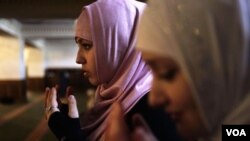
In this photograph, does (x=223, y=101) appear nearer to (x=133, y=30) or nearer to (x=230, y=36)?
(x=230, y=36)

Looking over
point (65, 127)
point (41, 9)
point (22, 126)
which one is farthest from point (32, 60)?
point (65, 127)

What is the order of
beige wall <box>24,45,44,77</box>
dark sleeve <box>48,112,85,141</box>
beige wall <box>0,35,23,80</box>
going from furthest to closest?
1. beige wall <box>24,45,44,77</box>
2. beige wall <box>0,35,23,80</box>
3. dark sleeve <box>48,112,85,141</box>

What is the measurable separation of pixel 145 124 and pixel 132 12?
1.22ft

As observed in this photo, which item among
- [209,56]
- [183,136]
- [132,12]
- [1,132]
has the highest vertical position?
[132,12]

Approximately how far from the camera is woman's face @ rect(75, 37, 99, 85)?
85 cm

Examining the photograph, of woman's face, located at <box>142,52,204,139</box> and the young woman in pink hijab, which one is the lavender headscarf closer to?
woman's face, located at <box>142,52,204,139</box>

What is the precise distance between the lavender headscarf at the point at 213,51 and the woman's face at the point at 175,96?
0.01 m

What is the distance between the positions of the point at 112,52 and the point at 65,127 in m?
0.20

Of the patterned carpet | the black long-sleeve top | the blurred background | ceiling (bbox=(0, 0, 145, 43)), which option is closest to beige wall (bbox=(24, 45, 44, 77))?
the blurred background

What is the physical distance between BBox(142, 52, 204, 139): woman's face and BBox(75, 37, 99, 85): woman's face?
39cm

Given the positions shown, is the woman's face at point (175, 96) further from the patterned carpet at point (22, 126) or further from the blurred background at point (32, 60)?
the patterned carpet at point (22, 126)

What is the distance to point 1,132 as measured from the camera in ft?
18.7

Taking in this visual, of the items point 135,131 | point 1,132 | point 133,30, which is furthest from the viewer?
point 1,132

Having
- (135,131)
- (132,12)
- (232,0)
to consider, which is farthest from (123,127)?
(132,12)
